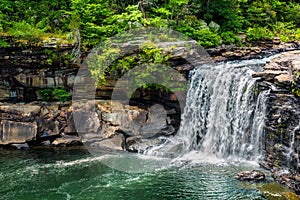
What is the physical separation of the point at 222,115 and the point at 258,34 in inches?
382

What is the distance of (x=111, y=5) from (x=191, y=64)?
712cm

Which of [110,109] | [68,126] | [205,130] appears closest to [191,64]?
[205,130]

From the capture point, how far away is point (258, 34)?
83.5 feet

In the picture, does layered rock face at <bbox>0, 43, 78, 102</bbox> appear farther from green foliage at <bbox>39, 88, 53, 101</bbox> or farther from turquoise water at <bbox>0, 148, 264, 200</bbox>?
turquoise water at <bbox>0, 148, 264, 200</bbox>

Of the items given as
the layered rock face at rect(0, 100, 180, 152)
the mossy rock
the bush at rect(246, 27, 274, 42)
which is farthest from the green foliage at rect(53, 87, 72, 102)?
the bush at rect(246, 27, 274, 42)

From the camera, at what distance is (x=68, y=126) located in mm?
20422

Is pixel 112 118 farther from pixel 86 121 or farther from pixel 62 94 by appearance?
pixel 62 94

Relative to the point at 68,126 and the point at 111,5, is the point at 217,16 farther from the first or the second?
the point at 68,126

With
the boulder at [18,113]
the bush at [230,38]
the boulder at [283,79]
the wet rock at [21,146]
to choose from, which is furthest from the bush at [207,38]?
the wet rock at [21,146]

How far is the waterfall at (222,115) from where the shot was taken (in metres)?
17.1

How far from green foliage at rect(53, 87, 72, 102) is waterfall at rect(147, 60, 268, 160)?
20.4 ft

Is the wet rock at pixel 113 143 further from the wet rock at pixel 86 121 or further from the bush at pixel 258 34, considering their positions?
the bush at pixel 258 34

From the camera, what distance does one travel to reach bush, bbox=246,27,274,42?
2533 cm

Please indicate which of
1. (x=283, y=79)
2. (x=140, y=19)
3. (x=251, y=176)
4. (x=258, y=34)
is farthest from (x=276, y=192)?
(x=258, y=34)
